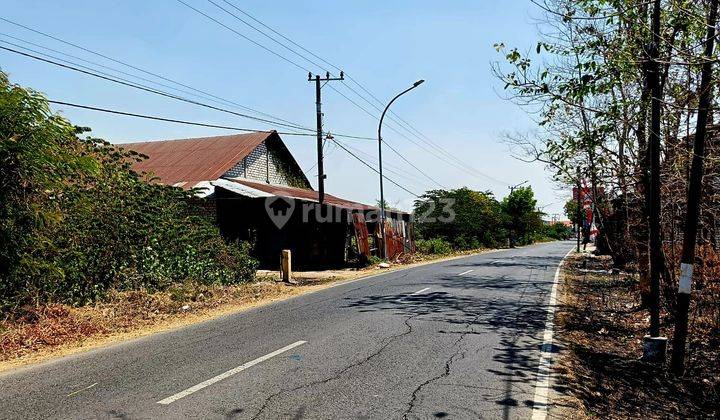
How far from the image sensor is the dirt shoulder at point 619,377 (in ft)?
18.8

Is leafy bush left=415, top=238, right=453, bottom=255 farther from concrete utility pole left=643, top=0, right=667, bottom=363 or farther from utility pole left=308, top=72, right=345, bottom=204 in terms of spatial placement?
concrete utility pole left=643, top=0, right=667, bottom=363

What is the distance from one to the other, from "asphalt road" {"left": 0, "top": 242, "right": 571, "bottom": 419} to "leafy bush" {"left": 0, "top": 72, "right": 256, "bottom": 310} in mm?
2702

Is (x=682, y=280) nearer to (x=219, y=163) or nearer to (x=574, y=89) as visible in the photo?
(x=574, y=89)

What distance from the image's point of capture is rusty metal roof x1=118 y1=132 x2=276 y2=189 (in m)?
27.2

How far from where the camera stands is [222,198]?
23.5 metres

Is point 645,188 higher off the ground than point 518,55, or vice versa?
point 518,55

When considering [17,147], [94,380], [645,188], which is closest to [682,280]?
[645,188]

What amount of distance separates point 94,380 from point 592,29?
924 centimetres

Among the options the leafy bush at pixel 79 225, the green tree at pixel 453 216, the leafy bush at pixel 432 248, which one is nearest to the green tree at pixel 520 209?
the green tree at pixel 453 216

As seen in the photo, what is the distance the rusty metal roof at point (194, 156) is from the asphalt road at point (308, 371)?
17.4 m

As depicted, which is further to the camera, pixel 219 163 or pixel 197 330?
pixel 219 163

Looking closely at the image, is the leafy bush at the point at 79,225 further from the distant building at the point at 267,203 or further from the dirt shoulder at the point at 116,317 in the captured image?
the distant building at the point at 267,203

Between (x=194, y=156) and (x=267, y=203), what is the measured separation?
32.3 ft

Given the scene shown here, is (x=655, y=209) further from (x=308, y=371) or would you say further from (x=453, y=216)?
(x=453, y=216)
